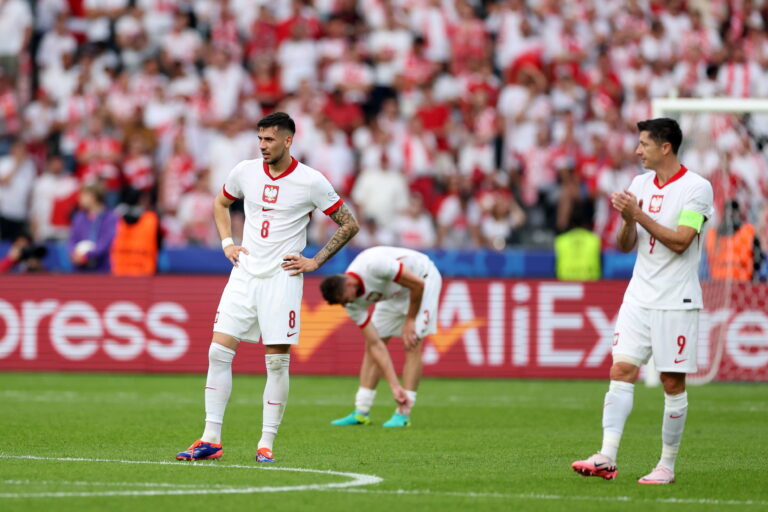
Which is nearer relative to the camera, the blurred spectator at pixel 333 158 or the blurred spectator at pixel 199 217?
the blurred spectator at pixel 199 217

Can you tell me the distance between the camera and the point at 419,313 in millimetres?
13555

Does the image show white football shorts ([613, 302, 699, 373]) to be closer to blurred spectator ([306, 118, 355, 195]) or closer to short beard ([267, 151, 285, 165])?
short beard ([267, 151, 285, 165])

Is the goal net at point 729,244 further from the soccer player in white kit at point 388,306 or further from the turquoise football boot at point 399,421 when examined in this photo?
the turquoise football boot at point 399,421

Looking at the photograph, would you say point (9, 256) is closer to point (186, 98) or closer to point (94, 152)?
point (94, 152)

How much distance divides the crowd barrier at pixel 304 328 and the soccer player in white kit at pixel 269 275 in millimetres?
9355

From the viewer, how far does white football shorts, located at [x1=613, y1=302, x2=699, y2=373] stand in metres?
9.04

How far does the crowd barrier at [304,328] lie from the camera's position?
19.4 meters

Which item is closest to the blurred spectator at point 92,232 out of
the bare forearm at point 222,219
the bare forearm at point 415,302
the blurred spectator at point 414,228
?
the blurred spectator at point 414,228

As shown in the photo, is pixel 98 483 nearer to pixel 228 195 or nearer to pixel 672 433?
pixel 228 195

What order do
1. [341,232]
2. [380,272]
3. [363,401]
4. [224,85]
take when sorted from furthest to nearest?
[224,85] → [363,401] → [380,272] → [341,232]

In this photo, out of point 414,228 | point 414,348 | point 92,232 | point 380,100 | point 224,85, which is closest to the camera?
point 414,348

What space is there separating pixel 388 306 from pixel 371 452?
3.61 metres

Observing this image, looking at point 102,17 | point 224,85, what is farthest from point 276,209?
point 102,17

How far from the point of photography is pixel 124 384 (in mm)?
18016
